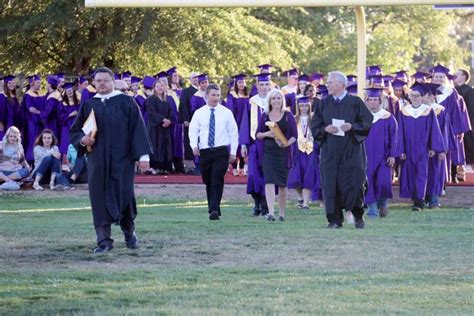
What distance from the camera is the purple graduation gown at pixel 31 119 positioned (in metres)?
26.3

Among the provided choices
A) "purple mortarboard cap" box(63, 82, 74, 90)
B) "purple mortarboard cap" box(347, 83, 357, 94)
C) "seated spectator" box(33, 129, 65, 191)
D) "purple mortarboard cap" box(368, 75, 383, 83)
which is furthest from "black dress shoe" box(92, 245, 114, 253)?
"purple mortarboard cap" box(63, 82, 74, 90)

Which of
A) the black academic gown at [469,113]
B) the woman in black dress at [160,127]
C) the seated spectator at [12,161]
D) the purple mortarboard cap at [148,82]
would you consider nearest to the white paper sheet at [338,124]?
the seated spectator at [12,161]

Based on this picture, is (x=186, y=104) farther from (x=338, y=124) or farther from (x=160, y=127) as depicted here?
(x=338, y=124)

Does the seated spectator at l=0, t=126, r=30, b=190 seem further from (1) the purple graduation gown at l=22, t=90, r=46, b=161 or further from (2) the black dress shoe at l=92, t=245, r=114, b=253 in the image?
(2) the black dress shoe at l=92, t=245, r=114, b=253

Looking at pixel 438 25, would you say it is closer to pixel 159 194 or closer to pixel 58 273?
pixel 159 194

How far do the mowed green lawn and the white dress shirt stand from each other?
37.8 inches

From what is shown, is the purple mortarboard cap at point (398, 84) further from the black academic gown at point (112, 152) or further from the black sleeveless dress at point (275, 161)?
the black academic gown at point (112, 152)

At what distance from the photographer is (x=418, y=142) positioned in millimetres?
20141

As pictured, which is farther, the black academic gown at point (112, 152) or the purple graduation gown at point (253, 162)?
the purple graduation gown at point (253, 162)

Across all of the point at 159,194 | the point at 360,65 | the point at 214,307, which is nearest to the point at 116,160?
the point at 214,307

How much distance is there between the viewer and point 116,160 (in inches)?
530

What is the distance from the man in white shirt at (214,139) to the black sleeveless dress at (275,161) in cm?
43

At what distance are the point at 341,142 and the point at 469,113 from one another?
914cm

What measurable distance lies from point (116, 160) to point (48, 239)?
1585 mm
